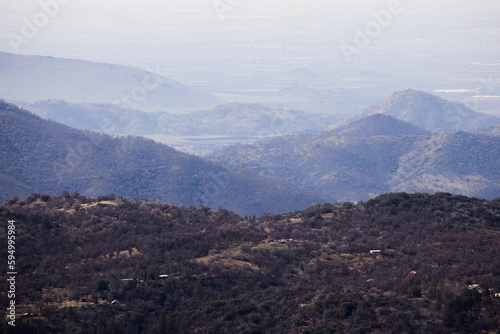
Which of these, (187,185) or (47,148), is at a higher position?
(47,148)

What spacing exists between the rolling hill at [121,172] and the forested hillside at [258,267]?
64401 millimetres

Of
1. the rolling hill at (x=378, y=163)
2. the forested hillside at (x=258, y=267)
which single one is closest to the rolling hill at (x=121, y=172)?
the rolling hill at (x=378, y=163)

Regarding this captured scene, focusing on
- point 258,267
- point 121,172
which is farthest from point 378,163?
point 258,267

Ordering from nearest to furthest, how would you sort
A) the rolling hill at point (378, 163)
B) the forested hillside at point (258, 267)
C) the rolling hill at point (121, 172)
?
the forested hillside at point (258, 267) → the rolling hill at point (121, 172) → the rolling hill at point (378, 163)

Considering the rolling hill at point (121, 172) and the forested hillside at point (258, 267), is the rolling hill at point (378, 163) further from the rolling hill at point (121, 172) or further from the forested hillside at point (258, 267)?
the forested hillside at point (258, 267)

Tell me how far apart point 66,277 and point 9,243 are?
692 cm

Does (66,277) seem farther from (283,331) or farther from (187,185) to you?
(187,185)

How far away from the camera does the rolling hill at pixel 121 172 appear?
123750 millimetres

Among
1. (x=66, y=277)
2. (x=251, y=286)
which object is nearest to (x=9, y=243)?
(x=66, y=277)

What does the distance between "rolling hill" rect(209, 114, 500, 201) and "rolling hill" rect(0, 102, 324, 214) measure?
98.1 feet

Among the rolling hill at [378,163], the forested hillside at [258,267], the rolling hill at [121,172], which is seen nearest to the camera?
the forested hillside at [258,267]

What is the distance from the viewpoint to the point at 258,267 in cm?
4359

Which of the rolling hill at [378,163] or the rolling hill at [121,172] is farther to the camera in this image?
the rolling hill at [378,163]

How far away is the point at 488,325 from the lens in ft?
92.7
